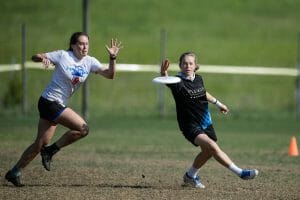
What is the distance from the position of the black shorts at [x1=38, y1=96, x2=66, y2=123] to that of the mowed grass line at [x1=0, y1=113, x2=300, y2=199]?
3.04ft

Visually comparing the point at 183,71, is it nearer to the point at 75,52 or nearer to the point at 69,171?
the point at 75,52

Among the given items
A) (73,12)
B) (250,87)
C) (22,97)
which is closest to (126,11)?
(73,12)

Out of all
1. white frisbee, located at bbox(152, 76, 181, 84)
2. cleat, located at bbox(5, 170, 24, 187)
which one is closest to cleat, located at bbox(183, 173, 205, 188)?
white frisbee, located at bbox(152, 76, 181, 84)

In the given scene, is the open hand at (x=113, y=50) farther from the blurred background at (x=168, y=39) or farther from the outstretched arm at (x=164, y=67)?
the blurred background at (x=168, y=39)

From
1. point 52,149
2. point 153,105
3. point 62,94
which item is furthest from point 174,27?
point 62,94

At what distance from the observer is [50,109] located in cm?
1059

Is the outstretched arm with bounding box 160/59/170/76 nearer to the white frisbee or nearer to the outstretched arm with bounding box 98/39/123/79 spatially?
→ the white frisbee

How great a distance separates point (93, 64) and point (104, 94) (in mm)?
25204

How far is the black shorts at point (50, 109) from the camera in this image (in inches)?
416

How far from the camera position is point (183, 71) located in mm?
10945

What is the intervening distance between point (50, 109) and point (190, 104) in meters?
1.84

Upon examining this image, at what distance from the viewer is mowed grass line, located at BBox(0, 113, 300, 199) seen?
10.5 m

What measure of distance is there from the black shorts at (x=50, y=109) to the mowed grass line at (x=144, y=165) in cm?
93

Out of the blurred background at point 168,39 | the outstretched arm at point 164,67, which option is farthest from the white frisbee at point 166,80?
the blurred background at point 168,39
